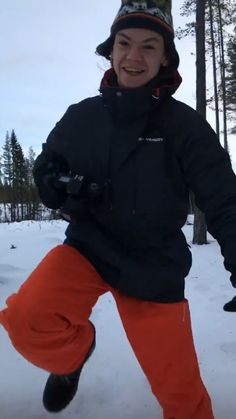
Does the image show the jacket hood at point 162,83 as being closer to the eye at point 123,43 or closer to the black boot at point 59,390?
the eye at point 123,43

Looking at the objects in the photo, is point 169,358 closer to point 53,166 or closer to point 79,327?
point 79,327

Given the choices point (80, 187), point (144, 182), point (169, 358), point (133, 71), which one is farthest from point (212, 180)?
point (169, 358)

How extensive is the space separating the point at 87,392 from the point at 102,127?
1636 mm

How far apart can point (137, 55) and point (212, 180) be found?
0.78 m

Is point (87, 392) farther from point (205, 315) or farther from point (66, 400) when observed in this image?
point (205, 315)

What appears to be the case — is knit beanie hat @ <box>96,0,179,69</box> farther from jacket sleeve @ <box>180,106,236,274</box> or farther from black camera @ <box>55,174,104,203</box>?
black camera @ <box>55,174,104,203</box>

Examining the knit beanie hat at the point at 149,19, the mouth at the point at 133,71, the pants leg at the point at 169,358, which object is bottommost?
the pants leg at the point at 169,358

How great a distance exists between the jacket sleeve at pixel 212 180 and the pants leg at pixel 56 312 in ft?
2.24

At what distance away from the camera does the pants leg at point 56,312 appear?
A: 81.4 inches

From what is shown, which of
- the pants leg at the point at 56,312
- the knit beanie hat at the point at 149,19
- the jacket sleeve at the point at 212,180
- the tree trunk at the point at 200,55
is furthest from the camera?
the tree trunk at the point at 200,55

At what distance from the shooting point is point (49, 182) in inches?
87.3

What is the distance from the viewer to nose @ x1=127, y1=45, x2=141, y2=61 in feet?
7.56

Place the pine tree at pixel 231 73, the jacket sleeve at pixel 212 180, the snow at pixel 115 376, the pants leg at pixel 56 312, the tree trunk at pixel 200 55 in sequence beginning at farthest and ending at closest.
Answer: the pine tree at pixel 231 73 → the tree trunk at pixel 200 55 → the snow at pixel 115 376 → the pants leg at pixel 56 312 → the jacket sleeve at pixel 212 180

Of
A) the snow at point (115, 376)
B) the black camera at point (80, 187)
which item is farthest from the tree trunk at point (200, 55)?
the black camera at point (80, 187)
